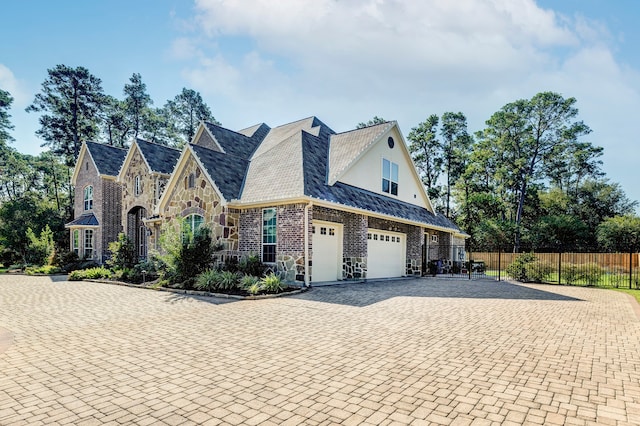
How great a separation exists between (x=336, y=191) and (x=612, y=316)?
31.1ft

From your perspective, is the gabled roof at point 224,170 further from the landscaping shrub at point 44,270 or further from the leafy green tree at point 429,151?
the leafy green tree at point 429,151

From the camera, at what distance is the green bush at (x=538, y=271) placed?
1727 centimetres

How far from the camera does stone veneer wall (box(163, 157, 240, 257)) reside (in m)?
14.0

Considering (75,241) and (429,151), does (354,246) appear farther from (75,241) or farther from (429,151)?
(429,151)

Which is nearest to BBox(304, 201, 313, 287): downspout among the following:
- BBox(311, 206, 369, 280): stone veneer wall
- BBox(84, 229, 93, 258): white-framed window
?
BBox(311, 206, 369, 280): stone veneer wall

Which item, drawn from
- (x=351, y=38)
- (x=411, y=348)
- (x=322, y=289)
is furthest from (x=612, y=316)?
(x=351, y=38)

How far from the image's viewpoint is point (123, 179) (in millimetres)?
21672

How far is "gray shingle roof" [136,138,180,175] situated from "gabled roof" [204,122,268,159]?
370 cm

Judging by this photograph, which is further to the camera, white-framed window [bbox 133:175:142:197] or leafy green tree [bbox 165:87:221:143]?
leafy green tree [bbox 165:87:221:143]

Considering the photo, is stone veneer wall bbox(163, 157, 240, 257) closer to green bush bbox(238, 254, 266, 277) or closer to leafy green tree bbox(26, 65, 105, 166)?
green bush bbox(238, 254, 266, 277)

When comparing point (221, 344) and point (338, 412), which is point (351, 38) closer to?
point (221, 344)

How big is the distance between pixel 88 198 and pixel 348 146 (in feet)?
65.0

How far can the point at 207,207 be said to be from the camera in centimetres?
1444

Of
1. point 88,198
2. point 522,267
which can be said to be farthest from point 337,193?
point 88,198
